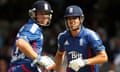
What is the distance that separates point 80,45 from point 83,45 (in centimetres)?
5

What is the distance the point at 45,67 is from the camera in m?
6.57

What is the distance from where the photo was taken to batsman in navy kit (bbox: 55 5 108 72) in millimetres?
6684

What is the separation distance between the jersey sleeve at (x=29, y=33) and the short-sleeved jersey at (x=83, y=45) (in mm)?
550

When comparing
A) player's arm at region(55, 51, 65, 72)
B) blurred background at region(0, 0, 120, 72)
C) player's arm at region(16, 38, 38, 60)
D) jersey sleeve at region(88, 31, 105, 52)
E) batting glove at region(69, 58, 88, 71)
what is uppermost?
player's arm at region(16, 38, 38, 60)

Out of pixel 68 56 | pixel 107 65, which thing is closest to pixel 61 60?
pixel 68 56

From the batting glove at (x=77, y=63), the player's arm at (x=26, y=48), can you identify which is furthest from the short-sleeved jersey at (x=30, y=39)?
the batting glove at (x=77, y=63)

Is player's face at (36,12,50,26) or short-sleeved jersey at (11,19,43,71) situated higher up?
player's face at (36,12,50,26)

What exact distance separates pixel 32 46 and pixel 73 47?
0.62 meters

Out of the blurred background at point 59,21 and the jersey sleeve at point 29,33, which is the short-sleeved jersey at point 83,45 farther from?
the blurred background at point 59,21

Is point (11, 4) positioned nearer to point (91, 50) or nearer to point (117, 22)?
point (117, 22)

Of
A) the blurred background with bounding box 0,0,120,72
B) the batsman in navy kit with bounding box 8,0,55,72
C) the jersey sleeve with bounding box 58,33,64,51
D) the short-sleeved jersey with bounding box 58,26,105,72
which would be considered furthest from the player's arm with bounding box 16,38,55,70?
the blurred background with bounding box 0,0,120,72

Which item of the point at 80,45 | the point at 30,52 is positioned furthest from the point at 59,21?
the point at 30,52

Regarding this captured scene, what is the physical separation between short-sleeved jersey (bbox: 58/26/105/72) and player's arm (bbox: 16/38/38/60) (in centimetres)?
75

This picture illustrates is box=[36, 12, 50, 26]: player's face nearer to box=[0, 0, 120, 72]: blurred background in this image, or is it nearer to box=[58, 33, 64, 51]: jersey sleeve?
box=[58, 33, 64, 51]: jersey sleeve
